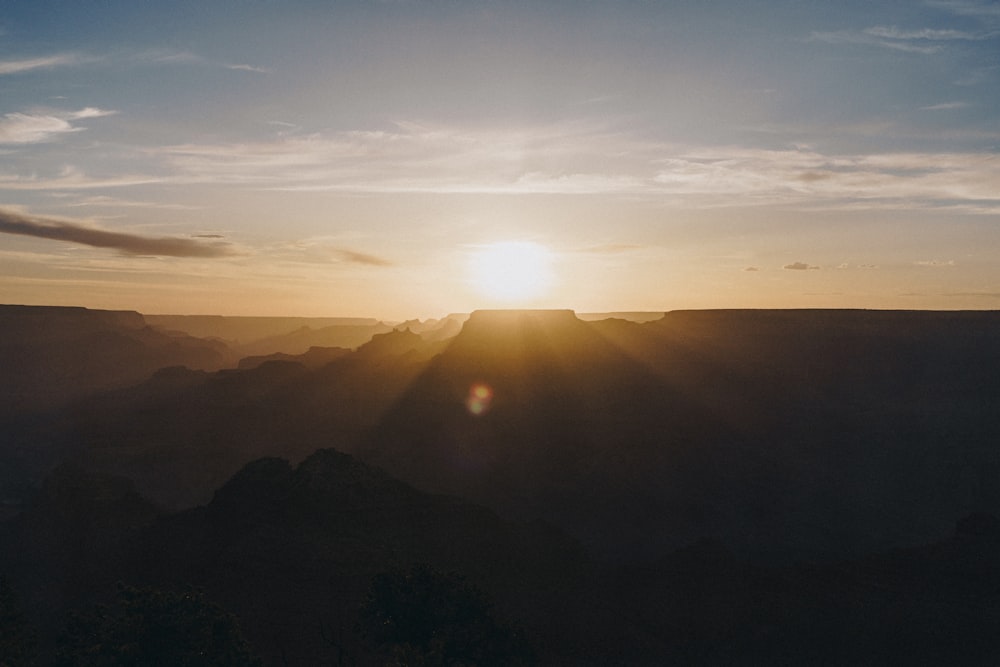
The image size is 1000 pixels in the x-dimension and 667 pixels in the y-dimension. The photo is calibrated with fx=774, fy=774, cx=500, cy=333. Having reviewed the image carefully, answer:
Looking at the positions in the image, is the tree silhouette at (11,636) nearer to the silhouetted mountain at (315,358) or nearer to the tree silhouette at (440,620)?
the tree silhouette at (440,620)

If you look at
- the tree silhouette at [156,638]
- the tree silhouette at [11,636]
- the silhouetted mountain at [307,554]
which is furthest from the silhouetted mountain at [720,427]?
the tree silhouette at [11,636]

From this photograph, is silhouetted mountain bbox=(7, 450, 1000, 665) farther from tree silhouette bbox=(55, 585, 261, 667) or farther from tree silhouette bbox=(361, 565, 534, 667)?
tree silhouette bbox=(55, 585, 261, 667)

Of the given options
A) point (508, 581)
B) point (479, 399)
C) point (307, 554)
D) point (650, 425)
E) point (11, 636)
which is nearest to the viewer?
point (11, 636)

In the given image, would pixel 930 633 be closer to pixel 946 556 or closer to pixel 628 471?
pixel 946 556

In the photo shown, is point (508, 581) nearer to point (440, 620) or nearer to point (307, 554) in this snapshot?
Answer: point (307, 554)

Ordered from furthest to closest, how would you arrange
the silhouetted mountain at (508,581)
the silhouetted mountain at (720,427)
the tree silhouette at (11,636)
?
the silhouetted mountain at (720,427) → the silhouetted mountain at (508,581) → the tree silhouette at (11,636)

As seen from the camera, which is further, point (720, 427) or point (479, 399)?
point (479, 399)

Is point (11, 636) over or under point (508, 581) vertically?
over

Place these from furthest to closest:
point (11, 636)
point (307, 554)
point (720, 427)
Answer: point (720, 427) → point (307, 554) → point (11, 636)

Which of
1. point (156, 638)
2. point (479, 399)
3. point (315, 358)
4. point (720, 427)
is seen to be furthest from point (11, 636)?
point (315, 358)
